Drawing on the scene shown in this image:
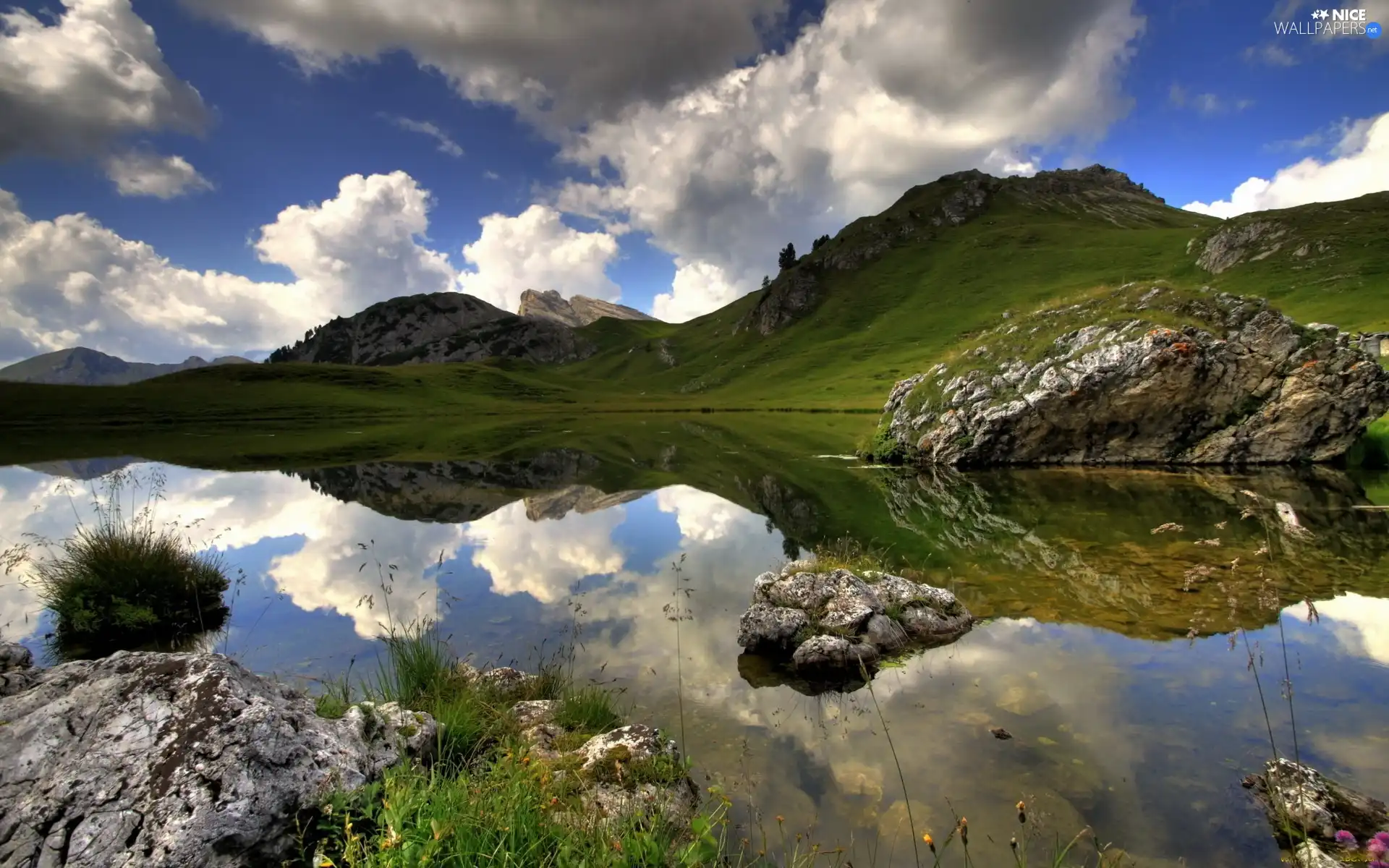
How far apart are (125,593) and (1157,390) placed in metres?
43.1

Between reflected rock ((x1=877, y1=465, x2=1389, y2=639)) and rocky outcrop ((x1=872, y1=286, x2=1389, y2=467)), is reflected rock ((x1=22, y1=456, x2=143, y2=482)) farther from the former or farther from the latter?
rocky outcrop ((x1=872, y1=286, x2=1389, y2=467))

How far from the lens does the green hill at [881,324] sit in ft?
331

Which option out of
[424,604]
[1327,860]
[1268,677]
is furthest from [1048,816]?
[424,604]

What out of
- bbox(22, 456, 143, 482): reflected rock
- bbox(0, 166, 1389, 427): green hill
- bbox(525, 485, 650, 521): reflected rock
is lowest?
bbox(525, 485, 650, 521): reflected rock

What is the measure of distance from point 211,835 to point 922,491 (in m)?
29.7

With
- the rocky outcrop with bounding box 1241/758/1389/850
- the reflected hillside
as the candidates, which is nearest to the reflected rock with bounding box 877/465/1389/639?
the reflected hillside

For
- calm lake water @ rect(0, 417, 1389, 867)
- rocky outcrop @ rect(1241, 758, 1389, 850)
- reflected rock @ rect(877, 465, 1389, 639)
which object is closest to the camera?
rocky outcrop @ rect(1241, 758, 1389, 850)

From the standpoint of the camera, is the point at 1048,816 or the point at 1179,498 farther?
the point at 1179,498

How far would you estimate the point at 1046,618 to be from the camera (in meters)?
13.7

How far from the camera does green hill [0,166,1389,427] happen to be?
3969 inches

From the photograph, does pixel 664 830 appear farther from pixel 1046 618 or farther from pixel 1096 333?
pixel 1096 333

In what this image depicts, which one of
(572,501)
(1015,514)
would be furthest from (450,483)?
(1015,514)

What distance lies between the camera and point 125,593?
14578mm

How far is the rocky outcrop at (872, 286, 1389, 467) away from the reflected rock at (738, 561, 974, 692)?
26395 millimetres
